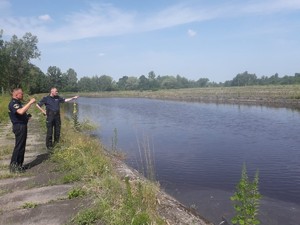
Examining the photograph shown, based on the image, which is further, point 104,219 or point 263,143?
point 263,143

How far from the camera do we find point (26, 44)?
72.7 m

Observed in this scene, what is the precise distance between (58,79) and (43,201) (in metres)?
75.7

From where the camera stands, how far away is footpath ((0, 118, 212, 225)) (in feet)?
19.6

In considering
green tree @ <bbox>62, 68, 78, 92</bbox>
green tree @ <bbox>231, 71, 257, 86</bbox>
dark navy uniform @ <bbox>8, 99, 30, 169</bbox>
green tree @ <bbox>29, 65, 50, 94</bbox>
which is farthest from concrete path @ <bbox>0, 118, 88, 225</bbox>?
green tree @ <bbox>231, 71, 257, 86</bbox>

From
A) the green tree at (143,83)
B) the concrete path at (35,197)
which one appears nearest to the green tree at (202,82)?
the green tree at (143,83)

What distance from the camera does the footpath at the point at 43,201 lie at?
235 inches

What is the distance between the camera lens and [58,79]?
261 feet

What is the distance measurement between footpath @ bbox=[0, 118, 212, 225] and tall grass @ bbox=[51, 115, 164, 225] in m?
0.24

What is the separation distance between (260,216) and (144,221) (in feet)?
12.8

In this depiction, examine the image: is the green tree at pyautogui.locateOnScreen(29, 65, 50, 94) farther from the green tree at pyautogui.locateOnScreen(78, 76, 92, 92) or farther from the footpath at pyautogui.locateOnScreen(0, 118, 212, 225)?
the footpath at pyautogui.locateOnScreen(0, 118, 212, 225)

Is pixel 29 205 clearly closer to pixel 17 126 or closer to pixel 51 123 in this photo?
pixel 17 126

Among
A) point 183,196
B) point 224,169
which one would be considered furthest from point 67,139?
point 224,169

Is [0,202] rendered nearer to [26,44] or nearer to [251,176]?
[251,176]

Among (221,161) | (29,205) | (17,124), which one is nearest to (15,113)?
(17,124)
